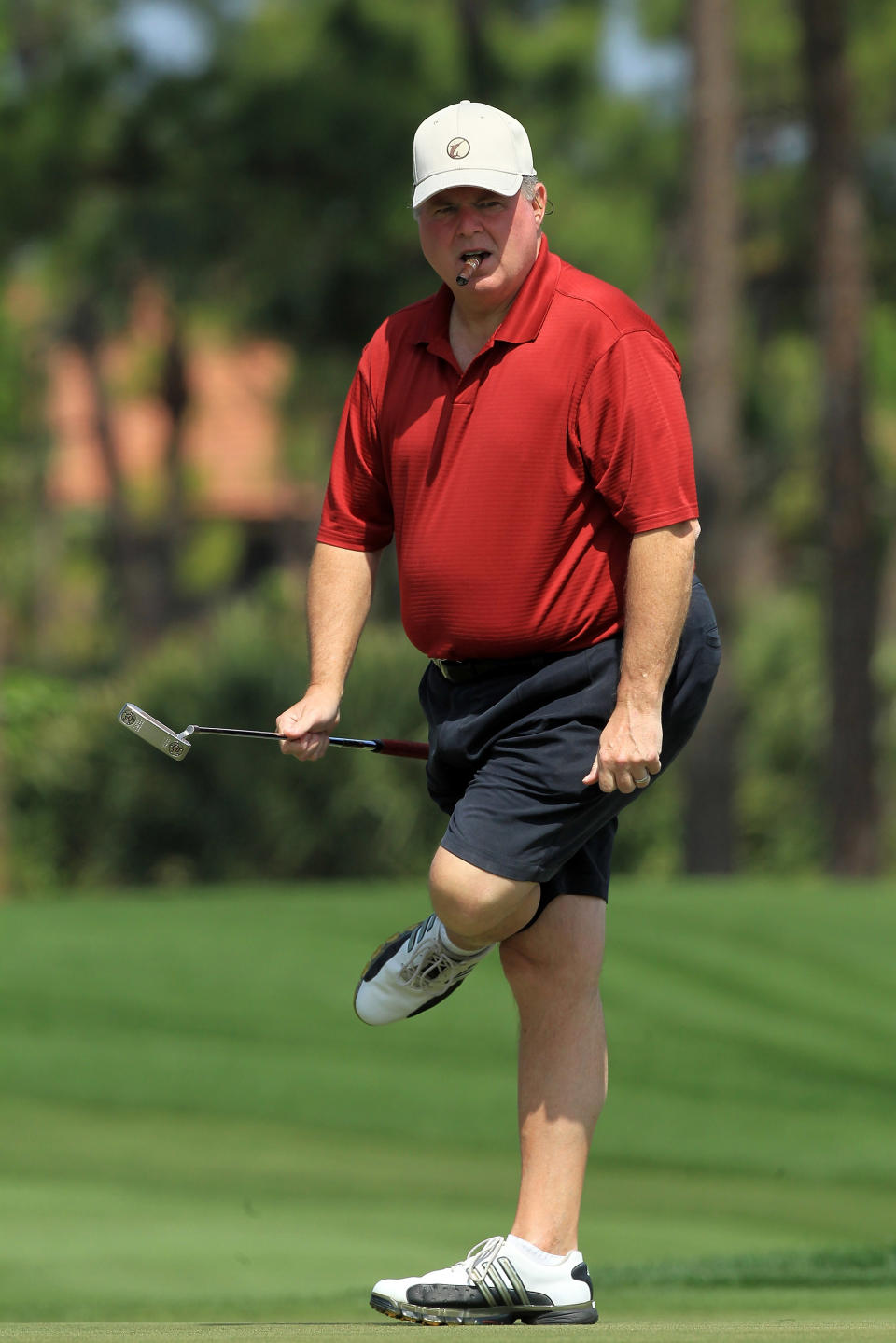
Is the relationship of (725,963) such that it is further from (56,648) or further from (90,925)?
(56,648)

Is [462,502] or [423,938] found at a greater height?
[462,502]

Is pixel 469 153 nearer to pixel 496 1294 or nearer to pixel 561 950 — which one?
pixel 561 950

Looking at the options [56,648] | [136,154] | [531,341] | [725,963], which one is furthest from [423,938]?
[56,648]

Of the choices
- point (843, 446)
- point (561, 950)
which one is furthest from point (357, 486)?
point (843, 446)

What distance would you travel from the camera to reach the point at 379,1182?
642 centimetres

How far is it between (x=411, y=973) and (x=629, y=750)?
61 cm

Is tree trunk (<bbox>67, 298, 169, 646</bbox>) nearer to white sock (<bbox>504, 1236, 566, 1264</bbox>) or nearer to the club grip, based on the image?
the club grip

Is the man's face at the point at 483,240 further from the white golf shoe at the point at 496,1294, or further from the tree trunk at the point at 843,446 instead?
the tree trunk at the point at 843,446

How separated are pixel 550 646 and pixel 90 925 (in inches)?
239

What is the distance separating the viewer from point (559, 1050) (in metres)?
3.72

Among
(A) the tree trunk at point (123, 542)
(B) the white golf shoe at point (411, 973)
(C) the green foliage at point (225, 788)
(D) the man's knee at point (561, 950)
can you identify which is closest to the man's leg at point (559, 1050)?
(D) the man's knee at point (561, 950)

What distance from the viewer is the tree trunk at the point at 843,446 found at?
15.0m

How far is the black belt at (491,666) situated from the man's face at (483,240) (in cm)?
59

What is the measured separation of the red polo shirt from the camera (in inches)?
136
